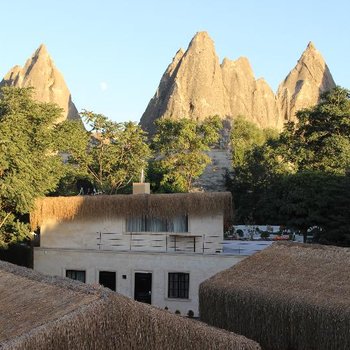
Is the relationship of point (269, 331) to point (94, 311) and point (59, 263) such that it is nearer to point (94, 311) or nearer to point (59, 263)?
point (94, 311)

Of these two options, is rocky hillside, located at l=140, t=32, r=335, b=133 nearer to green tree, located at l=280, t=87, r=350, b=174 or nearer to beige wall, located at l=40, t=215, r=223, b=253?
green tree, located at l=280, t=87, r=350, b=174

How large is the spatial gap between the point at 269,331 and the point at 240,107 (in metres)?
121

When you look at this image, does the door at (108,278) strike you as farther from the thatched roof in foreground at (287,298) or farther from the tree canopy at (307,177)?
the tree canopy at (307,177)

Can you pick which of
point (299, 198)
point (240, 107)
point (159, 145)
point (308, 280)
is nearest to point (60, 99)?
point (240, 107)

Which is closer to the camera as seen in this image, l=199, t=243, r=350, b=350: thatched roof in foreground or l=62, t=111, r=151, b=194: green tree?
l=199, t=243, r=350, b=350: thatched roof in foreground

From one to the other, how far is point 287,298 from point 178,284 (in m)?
8.82

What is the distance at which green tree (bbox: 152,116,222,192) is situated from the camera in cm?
4941

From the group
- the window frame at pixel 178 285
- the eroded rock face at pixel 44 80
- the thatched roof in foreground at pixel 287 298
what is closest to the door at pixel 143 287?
the window frame at pixel 178 285

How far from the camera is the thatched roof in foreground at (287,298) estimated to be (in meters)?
12.7

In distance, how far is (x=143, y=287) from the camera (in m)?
22.3

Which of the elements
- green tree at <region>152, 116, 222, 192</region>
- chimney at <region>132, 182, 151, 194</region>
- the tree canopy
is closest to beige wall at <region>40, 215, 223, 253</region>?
chimney at <region>132, 182, 151, 194</region>

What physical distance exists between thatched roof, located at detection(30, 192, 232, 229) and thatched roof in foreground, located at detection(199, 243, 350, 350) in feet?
19.7

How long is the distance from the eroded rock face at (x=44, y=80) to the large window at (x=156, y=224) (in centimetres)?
11101

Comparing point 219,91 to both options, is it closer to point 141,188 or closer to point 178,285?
point 141,188
